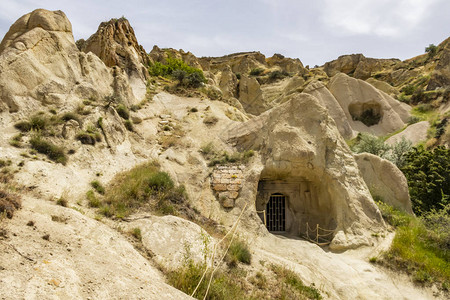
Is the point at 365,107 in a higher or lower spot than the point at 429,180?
higher

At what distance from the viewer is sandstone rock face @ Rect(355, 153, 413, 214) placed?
454 inches

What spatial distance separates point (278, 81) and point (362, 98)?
13.6 meters

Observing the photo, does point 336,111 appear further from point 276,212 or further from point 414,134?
point 276,212

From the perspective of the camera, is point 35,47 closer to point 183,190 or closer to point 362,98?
point 183,190

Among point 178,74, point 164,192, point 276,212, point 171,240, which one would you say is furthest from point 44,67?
point 178,74

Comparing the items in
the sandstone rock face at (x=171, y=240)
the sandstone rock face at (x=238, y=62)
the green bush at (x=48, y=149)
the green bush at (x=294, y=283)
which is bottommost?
the green bush at (x=294, y=283)

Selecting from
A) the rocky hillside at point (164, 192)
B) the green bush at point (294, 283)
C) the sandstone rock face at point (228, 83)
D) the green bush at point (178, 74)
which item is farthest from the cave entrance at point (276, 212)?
the sandstone rock face at point (228, 83)

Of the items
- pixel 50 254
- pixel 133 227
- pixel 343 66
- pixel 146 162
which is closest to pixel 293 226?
pixel 146 162

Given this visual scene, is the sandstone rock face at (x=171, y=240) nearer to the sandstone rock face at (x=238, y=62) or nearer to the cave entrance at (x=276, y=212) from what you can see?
the cave entrance at (x=276, y=212)

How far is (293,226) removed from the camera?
39.1 feet

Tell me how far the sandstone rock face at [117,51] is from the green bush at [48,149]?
814 centimetres

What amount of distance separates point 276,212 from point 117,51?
13632 mm

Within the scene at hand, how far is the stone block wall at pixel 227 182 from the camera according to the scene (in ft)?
34.1

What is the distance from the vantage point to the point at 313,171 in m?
11.2
